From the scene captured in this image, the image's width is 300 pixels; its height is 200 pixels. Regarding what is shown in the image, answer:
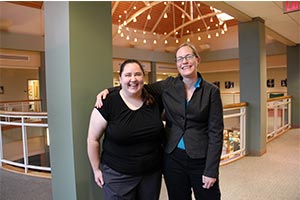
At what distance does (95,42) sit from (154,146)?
1058 mm

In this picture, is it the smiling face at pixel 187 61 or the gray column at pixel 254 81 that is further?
the gray column at pixel 254 81

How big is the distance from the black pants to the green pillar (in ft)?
2.44

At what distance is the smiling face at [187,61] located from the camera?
1589 mm

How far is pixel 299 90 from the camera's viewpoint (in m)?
7.72

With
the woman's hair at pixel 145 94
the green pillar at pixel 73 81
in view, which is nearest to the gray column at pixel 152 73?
the green pillar at pixel 73 81

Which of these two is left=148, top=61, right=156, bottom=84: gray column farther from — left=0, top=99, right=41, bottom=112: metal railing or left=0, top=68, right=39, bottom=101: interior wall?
left=0, top=68, right=39, bottom=101: interior wall

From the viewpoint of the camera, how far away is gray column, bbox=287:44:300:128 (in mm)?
7742

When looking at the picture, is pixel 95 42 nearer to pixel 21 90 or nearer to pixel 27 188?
pixel 27 188

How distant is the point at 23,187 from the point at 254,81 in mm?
4590

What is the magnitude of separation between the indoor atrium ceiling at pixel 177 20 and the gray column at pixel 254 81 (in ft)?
0.94

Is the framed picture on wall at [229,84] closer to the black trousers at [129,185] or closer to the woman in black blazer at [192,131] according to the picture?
Result: the woman in black blazer at [192,131]

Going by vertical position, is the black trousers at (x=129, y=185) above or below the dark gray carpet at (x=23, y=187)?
above

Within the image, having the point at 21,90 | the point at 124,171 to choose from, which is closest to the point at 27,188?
the point at 124,171

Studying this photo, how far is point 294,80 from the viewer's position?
308 inches
